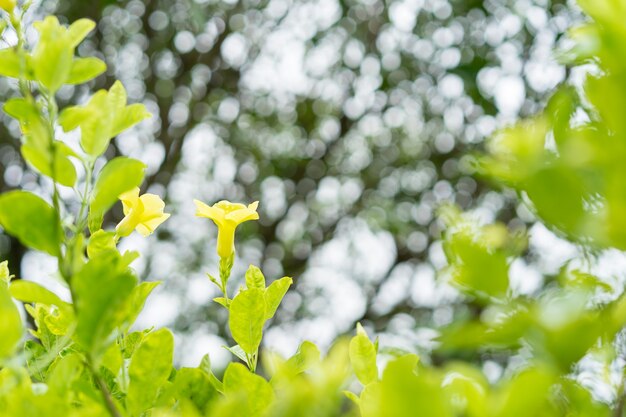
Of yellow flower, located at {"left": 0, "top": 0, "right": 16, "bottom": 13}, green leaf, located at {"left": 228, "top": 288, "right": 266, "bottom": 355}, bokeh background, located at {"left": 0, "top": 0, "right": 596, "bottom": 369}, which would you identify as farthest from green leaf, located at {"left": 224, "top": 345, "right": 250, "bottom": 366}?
bokeh background, located at {"left": 0, "top": 0, "right": 596, "bottom": 369}

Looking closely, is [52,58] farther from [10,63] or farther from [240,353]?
[240,353]

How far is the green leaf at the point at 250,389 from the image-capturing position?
401 mm

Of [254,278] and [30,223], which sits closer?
[30,223]

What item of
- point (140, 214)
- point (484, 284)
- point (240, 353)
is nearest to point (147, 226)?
point (140, 214)

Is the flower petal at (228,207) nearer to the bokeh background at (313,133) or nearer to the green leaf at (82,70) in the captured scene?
the green leaf at (82,70)

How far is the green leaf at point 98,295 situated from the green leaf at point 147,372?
0.18 ft

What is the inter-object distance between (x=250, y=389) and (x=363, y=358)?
0.27 ft

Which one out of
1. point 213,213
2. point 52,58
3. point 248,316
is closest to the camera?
point 52,58

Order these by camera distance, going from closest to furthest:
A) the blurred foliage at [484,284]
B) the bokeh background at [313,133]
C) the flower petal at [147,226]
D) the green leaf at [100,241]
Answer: the blurred foliage at [484,284] → the green leaf at [100,241] → the flower petal at [147,226] → the bokeh background at [313,133]

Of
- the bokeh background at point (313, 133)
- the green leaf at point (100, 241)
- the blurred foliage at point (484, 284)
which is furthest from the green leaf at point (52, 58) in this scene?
the bokeh background at point (313, 133)

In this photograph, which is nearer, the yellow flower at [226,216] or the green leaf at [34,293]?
the green leaf at [34,293]

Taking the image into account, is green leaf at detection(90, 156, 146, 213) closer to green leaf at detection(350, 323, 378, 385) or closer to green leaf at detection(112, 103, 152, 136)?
green leaf at detection(112, 103, 152, 136)

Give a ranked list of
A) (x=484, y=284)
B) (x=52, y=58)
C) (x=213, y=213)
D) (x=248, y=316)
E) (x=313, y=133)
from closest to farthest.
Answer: (x=484, y=284) → (x=52, y=58) → (x=248, y=316) → (x=213, y=213) → (x=313, y=133)

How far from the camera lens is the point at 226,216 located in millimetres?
578
